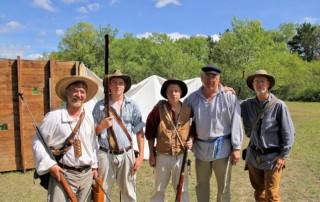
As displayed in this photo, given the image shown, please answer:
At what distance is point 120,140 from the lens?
12.0ft

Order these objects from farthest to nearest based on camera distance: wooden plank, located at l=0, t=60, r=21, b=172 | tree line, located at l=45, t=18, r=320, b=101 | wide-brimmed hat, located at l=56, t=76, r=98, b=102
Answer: tree line, located at l=45, t=18, r=320, b=101 < wooden plank, located at l=0, t=60, r=21, b=172 < wide-brimmed hat, located at l=56, t=76, r=98, b=102

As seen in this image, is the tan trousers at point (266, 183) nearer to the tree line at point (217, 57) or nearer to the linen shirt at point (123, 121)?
the linen shirt at point (123, 121)

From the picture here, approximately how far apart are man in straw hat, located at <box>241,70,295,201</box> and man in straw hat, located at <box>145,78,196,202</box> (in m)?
0.80

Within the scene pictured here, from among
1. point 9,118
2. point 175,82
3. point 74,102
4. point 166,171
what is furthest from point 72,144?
point 9,118

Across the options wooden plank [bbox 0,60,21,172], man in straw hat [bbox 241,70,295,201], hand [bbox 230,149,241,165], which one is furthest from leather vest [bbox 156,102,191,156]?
wooden plank [bbox 0,60,21,172]

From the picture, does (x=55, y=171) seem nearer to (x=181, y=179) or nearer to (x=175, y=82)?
(x=181, y=179)

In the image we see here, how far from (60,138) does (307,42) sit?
65669mm

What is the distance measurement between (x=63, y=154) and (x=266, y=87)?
8.19ft

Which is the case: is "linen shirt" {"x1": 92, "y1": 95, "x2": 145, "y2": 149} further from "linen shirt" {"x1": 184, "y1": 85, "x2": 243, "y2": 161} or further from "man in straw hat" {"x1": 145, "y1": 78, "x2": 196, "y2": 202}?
"linen shirt" {"x1": 184, "y1": 85, "x2": 243, "y2": 161}

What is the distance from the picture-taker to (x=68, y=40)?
148 feet

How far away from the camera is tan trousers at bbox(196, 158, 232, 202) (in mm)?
3818

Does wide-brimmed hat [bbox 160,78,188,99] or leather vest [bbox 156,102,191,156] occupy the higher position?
wide-brimmed hat [bbox 160,78,188,99]

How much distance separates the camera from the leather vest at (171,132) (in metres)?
3.65

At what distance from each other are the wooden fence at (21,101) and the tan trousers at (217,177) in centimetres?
428
